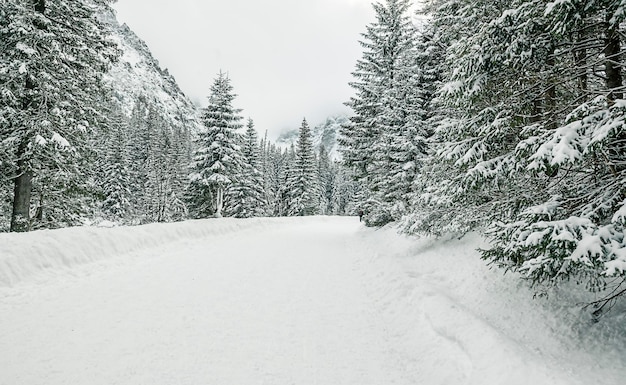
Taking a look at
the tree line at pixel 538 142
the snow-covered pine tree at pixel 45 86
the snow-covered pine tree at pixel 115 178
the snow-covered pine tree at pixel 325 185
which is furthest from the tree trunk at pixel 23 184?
the snow-covered pine tree at pixel 325 185

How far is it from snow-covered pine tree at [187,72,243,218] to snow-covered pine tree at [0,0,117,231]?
12262 mm

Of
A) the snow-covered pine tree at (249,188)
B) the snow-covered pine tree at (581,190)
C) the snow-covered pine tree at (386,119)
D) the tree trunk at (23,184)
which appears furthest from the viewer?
the snow-covered pine tree at (249,188)

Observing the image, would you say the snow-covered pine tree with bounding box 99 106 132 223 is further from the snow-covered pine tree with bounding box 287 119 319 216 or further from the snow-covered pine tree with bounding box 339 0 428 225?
the snow-covered pine tree with bounding box 339 0 428 225

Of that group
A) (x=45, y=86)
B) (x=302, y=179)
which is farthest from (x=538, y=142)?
(x=302, y=179)

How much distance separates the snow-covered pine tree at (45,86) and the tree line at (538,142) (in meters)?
11.8

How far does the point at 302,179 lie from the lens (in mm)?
43188

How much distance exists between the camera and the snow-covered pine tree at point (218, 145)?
24766 millimetres

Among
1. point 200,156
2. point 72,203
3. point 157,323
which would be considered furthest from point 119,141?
point 157,323

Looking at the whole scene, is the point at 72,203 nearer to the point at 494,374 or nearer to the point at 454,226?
the point at 454,226

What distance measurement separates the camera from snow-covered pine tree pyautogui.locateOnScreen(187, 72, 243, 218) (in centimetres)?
2477

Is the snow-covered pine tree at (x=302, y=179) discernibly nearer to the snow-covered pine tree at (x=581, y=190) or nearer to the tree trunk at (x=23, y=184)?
the tree trunk at (x=23, y=184)

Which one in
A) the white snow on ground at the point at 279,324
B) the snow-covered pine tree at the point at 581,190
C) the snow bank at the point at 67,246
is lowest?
the white snow on ground at the point at 279,324

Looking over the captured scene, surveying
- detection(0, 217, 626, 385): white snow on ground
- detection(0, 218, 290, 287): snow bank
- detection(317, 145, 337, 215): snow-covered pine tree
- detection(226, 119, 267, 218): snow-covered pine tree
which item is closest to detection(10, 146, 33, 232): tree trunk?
detection(0, 218, 290, 287): snow bank

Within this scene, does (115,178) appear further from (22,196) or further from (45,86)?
(45,86)
